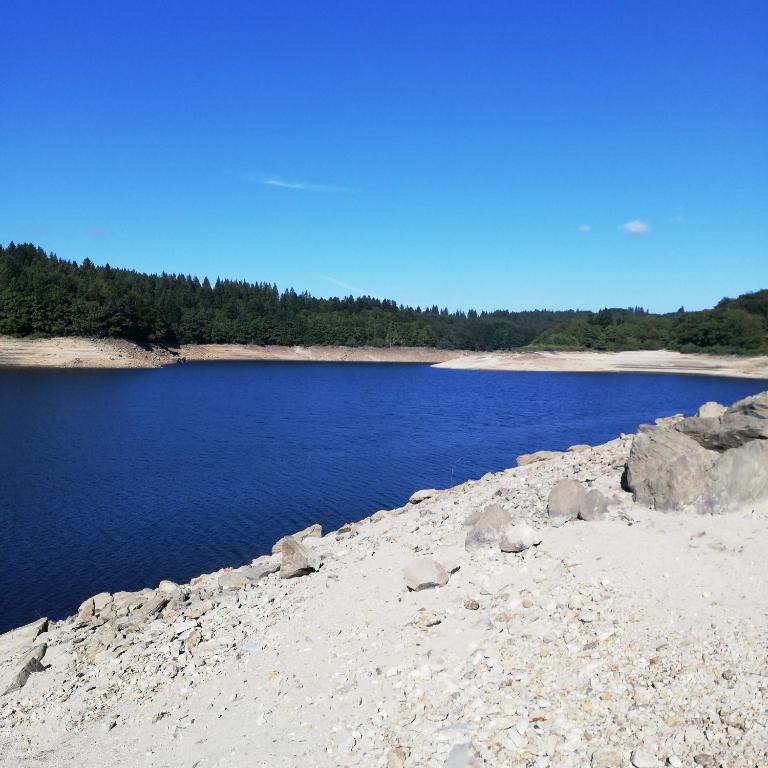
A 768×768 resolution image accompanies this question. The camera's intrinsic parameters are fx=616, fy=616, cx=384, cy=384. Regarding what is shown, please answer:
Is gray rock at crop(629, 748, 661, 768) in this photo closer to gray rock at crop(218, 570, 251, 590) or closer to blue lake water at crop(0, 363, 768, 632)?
gray rock at crop(218, 570, 251, 590)

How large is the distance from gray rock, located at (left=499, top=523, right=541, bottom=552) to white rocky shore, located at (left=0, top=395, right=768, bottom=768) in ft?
0.10

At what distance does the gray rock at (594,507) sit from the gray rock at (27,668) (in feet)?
30.9

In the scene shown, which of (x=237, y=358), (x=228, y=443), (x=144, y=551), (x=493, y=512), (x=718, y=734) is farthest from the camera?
(x=237, y=358)

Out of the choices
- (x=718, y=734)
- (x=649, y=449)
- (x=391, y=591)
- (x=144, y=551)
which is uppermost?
(x=649, y=449)

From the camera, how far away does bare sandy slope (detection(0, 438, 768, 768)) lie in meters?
5.96

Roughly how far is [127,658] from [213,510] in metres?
10.8

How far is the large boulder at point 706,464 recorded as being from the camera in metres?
9.80

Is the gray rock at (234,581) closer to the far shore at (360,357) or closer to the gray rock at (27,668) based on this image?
the gray rock at (27,668)

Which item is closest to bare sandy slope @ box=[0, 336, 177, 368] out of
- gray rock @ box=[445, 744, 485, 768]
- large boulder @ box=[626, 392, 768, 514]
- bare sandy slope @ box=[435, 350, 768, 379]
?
bare sandy slope @ box=[435, 350, 768, 379]

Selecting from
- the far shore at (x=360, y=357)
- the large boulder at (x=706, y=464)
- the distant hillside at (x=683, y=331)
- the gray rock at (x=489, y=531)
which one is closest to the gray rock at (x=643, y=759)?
the gray rock at (x=489, y=531)

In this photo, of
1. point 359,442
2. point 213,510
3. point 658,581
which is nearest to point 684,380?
point 359,442

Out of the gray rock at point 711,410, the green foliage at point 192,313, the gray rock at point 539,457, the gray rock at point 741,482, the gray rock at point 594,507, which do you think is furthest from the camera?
the green foliage at point 192,313

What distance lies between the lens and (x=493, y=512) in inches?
425

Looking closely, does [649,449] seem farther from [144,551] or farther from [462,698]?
[144,551]
